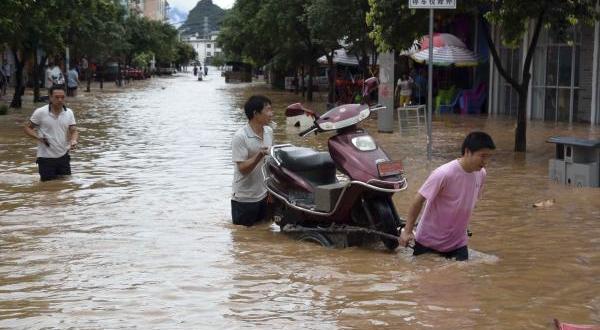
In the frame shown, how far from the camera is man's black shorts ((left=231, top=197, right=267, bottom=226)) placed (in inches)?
347

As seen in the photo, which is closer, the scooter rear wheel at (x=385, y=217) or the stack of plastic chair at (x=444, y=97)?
the scooter rear wheel at (x=385, y=217)

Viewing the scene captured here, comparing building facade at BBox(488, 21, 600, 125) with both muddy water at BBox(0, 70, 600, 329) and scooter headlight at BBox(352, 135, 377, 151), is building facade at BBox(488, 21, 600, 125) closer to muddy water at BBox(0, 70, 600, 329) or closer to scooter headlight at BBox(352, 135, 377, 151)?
muddy water at BBox(0, 70, 600, 329)

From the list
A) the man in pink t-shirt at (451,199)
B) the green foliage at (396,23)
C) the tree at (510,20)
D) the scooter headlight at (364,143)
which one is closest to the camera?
the man in pink t-shirt at (451,199)

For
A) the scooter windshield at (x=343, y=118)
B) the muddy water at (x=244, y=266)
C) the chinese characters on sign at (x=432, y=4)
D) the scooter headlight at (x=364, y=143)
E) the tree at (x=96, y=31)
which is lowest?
the muddy water at (x=244, y=266)

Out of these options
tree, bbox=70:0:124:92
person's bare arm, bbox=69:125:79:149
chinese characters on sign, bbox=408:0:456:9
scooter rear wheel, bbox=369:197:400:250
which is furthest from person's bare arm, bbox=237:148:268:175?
tree, bbox=70:0:124:92

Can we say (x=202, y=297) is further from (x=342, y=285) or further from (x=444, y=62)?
(x=444, y=62)

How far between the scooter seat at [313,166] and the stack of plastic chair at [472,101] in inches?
933

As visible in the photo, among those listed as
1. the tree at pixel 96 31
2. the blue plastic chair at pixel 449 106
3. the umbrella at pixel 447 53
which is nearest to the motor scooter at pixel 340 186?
the umbrella at pixel 447 53

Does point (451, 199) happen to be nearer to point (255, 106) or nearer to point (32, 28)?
point (255, 106)

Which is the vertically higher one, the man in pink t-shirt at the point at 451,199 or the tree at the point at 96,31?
the tree at the point at 96,31

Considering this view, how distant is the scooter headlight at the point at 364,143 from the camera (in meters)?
7.56

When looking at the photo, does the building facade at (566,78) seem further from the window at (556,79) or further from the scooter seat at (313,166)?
the scooter seat at (313,166)

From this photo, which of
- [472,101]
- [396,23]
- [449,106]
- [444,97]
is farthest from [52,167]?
[444,97]

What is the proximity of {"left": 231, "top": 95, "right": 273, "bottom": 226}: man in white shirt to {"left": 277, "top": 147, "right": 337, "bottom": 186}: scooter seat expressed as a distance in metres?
0.30
